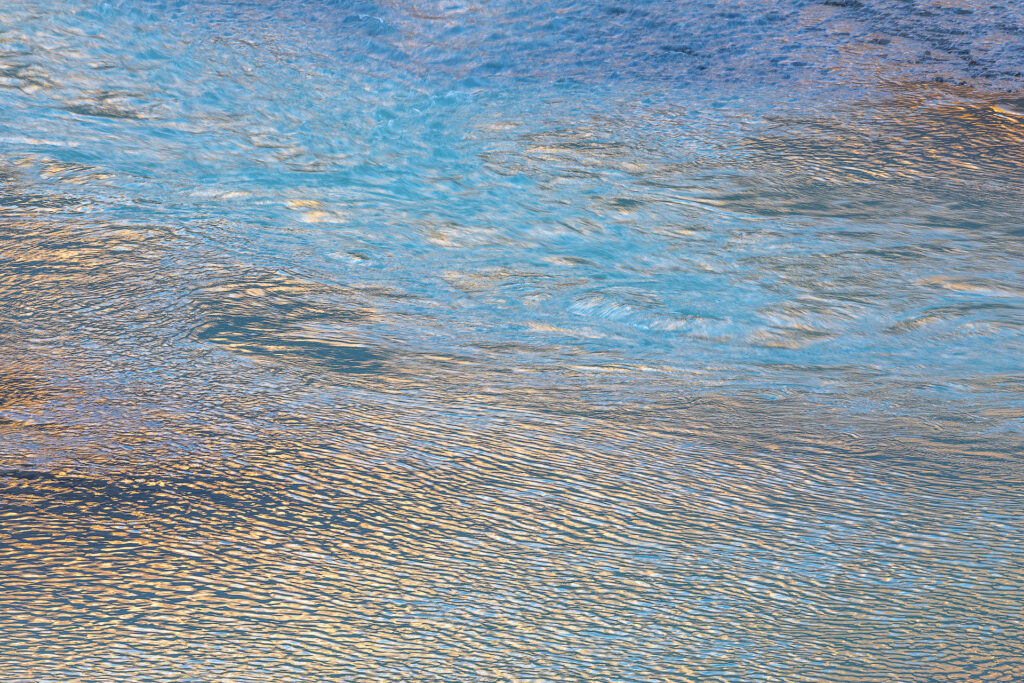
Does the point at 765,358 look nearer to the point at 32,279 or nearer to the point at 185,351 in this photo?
the point at 185,351

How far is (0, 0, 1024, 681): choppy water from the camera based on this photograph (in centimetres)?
96

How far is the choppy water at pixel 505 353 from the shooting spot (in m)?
0.96

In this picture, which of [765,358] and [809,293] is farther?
[809,293]

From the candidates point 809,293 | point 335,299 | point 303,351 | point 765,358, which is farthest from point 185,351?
point 809,293

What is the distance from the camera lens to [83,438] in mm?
1193

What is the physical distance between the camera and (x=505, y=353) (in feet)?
4.78

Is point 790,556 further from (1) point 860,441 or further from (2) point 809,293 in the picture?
(2) point 809,293

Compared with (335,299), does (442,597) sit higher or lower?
lower

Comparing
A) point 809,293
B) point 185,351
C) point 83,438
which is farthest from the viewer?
point 809,293

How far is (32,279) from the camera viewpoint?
1526 millimetres

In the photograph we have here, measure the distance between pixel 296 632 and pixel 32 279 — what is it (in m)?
0.88

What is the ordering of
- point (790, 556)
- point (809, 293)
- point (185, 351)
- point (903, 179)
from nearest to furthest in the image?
point (790, 556), point (185, 351), point (809, 293), point (903, 179)

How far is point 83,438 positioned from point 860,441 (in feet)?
3.22

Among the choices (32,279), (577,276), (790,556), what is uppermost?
(32,279)
